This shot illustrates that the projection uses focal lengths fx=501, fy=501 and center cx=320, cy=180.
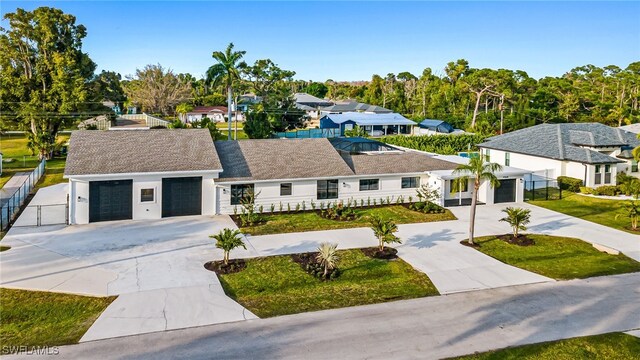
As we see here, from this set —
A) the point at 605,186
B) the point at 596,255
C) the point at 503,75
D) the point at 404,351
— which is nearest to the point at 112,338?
Result: the point at 404,351

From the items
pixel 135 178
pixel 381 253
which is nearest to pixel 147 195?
pixel 135 178

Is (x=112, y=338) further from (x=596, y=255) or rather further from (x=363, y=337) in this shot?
(x=596, y=255)

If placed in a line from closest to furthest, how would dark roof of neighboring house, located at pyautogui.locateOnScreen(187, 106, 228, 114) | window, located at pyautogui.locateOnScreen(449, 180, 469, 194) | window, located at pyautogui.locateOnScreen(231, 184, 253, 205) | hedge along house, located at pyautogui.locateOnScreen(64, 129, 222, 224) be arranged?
hedge along house, located at pyautogui.locateOnScreen(64, 129, 222, 224)
window, located at pyautogui.locateOnScreen(231, 184, 253, 205)
window, located at pyautogui.locateOnScreen(449, 180, 469, 194)
dark roof of neighboring house, located at pyautogui.locateOnScreen(187, 106, 228, 114)

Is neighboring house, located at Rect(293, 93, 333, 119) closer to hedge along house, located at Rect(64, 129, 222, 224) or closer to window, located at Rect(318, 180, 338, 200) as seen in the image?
window, located at Rect(318, 180, 338, 200)

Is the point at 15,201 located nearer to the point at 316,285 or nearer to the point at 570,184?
the point at 316,285

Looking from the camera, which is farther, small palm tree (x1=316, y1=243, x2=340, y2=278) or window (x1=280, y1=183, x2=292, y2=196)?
window (x1=280, y1=183, x2=292, y2=196)

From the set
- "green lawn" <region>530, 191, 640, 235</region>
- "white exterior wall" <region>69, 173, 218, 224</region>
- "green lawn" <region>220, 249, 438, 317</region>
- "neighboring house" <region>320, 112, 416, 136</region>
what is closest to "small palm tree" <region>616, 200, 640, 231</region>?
"green lawn" <region>530, 191, 640, 235</region>

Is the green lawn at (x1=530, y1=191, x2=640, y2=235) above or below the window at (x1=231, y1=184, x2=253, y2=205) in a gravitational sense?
below
